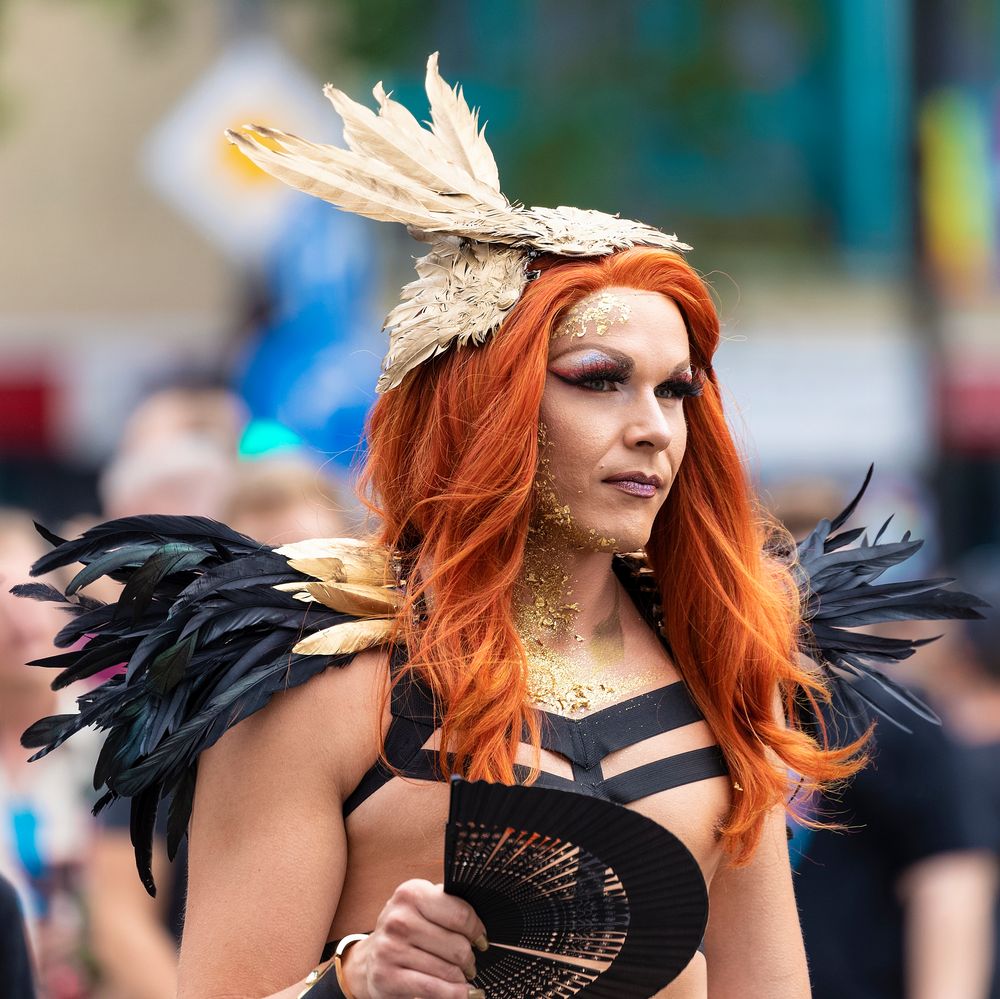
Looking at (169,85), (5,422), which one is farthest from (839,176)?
(5,422)

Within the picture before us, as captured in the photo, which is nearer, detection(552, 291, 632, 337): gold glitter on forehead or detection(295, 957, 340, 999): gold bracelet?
detection(295, 957, 340, 999): gold bracelet

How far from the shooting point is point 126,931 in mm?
4699

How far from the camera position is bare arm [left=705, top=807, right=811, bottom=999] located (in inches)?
110

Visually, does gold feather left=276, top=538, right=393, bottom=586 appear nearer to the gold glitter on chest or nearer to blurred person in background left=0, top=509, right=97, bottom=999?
the gold glitter on chest

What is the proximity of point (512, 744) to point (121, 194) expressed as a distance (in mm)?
16319

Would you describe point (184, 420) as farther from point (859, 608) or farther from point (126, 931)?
point (859, 608)

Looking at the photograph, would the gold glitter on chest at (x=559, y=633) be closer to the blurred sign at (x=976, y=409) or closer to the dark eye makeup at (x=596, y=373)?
the dark eye makeup at (x=596, y=373)

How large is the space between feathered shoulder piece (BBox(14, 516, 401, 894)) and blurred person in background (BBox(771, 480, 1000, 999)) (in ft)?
7.30

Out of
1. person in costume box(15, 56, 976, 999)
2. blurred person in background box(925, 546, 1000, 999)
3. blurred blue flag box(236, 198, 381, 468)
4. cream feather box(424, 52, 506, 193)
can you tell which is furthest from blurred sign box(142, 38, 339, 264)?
person in costume box(15, 56, 976, 999)

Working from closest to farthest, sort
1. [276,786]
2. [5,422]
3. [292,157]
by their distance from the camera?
[276,786] → [292,157] → [5,422]

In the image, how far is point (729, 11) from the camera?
1541 centimetres

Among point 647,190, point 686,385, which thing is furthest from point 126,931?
point 647,190

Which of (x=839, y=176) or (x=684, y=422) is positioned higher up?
(x=839, y=176)

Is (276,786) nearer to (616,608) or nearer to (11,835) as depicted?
(616,608)
